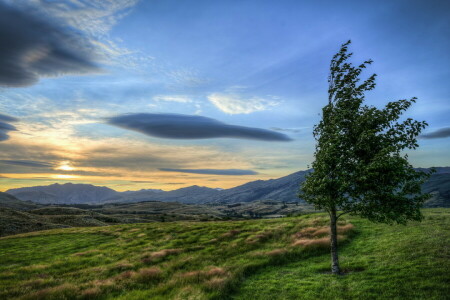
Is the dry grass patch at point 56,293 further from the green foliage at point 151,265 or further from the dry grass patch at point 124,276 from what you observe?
the dry grass patch at point 124,276

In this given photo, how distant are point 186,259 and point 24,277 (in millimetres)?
15665

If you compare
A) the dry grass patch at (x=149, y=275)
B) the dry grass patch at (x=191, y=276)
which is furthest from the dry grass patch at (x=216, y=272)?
the dry grass patch at (x=149, y=275)

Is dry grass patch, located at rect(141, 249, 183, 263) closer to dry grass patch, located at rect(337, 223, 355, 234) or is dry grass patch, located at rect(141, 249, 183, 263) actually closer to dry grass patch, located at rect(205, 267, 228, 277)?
dry grass patch, located at rect(205, 267, 228, 277)

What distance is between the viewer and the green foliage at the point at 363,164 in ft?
51.3

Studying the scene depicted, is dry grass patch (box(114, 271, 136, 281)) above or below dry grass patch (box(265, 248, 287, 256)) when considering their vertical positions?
below

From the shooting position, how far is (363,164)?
16.5 metres

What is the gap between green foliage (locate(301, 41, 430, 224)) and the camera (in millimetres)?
15625

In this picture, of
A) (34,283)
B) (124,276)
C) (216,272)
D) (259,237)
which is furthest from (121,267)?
(259,237)

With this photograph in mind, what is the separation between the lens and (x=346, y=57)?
20.1m

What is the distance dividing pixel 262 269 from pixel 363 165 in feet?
43.0

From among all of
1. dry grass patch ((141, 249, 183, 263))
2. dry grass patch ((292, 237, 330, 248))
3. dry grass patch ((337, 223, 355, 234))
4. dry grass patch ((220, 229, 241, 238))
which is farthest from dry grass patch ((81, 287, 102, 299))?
dry grass patch ((337, 223, 355, 234))

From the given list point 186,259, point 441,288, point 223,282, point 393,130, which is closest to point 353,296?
point 441,288

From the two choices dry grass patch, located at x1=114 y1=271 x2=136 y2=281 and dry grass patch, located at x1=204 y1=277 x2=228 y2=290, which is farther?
dry grass patch, located at x1=114 y1=271 x2=136 y2=281

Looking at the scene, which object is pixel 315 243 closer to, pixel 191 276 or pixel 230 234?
pixel 191 276
